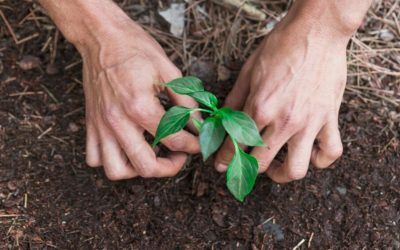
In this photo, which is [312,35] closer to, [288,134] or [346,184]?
[288,134]

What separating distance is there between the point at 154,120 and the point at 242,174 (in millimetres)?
293

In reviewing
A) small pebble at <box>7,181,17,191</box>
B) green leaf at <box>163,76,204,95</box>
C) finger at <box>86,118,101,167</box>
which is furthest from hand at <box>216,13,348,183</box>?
small pebble at <box>7,181,17,191</box>

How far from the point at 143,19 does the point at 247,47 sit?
13.5 inches

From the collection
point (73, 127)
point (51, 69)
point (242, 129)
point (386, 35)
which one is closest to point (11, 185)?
point (73, 127)

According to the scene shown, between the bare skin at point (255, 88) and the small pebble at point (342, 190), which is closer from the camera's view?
the bare skin at point (255, 88)

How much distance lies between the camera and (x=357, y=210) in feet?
5.13

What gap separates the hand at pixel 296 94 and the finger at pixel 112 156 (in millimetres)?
253

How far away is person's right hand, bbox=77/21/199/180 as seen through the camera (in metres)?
1.34

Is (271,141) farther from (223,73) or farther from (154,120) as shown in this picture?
(223,73)

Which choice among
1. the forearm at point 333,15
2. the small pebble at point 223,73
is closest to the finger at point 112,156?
the small pebble at point 223,73

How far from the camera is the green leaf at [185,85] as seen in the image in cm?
116

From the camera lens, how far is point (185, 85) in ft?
3.85

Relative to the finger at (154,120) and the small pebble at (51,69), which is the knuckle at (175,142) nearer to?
the finger at (154,120)

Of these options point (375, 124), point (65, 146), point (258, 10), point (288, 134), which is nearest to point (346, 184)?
point (375, 124)
